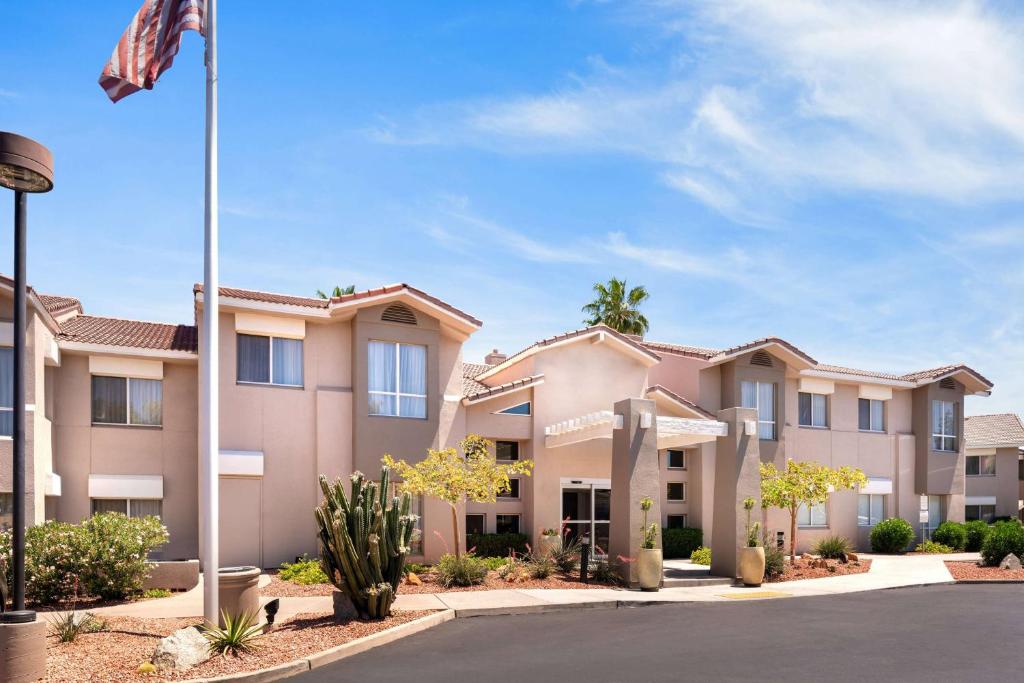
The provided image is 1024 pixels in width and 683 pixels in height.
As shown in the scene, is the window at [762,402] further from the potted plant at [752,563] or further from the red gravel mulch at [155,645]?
the red gravel mulch at [155,645]

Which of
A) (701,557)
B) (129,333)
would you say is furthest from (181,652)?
(701,557)

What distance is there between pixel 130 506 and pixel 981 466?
37515mm

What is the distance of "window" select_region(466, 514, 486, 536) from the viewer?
2512 cm

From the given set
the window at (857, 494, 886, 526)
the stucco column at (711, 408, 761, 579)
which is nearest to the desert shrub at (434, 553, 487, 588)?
the stucco column at (711, 408, 761, 579)

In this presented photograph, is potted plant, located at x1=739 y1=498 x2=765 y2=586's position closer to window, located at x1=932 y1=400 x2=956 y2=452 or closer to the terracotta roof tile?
the terracotta roof tile

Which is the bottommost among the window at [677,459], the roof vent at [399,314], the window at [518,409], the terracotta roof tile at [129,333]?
the window at [677,459]

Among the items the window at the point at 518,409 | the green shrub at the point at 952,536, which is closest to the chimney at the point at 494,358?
the window at the point at 518,409

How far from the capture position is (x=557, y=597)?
1716 cm

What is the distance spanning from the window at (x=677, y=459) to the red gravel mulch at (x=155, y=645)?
15.8 metres

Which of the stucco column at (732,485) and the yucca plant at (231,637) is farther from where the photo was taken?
the stucco column at (732,485)

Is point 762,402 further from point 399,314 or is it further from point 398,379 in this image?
point 399,314

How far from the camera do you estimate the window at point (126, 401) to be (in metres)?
22.0

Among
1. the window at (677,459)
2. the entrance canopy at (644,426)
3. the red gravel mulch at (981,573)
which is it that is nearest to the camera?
the entrance canopy at (644,426)

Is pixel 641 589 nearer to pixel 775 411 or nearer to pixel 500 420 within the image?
pixel 500 420
